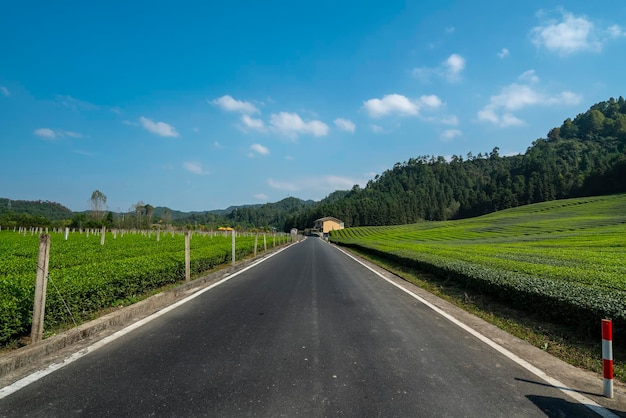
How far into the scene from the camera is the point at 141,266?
823 cm

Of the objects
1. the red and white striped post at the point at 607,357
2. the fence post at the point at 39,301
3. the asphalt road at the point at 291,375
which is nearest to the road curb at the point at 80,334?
the fence post at the point at 39,301

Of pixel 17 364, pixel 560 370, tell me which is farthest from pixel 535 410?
pixel 17 364

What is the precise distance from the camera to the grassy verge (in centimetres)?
467

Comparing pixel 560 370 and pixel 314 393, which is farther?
pixel 560 370

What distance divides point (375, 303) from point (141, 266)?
19.3 feet

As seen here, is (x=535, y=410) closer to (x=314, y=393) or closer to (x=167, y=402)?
(x=314, y=393)

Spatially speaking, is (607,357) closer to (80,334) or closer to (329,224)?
(80,334)

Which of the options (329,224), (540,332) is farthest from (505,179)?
(540,332)

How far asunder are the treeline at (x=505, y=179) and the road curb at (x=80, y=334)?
11546 cm

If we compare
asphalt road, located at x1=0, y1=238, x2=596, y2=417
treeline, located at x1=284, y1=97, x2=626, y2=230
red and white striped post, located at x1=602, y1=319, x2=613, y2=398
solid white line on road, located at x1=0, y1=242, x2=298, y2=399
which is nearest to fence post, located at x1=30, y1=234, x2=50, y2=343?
solid white line on road, located at x1=0, y1=242, x2=298, y2=399

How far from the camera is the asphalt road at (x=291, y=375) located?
10.1ft

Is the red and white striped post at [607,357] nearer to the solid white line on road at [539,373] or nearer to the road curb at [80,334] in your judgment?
the solid white line on road at [539,373]

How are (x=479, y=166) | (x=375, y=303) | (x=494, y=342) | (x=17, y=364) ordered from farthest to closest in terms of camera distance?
(x=479, y=166) < (x=375, y=303) < (x=494, y=342) < (x=17, y=364)

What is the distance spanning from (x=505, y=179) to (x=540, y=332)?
134 meters
